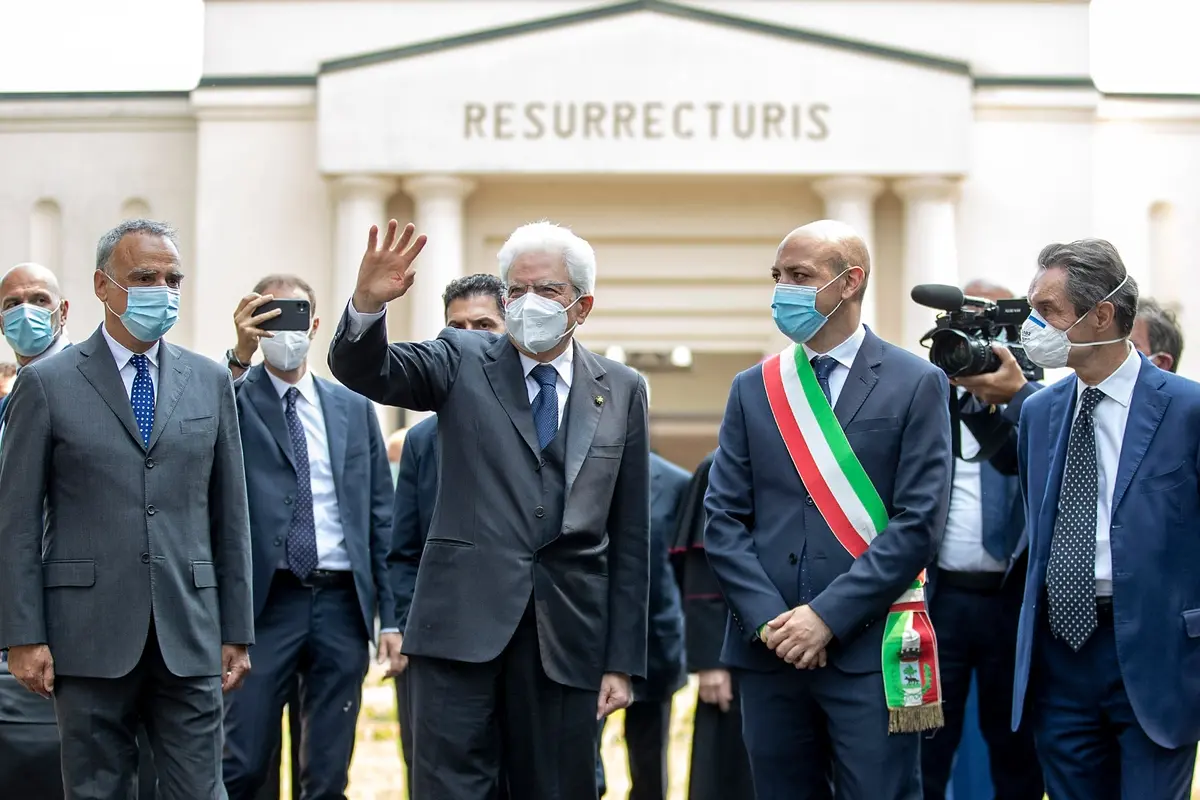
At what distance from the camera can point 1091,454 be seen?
5.20m

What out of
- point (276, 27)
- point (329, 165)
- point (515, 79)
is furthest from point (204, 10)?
point (515, 79)

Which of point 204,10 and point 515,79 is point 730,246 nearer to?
point 515,79

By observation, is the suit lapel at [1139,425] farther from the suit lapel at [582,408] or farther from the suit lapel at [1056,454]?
the suit lapel at [582,408]

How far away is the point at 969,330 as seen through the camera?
5.87m

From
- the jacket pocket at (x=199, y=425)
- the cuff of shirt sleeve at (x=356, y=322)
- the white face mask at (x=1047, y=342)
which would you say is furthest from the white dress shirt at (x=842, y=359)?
the jacket pocket at (x=199, y=425)

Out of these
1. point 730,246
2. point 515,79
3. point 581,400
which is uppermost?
point 515,79

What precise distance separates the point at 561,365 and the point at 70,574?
1.77 meters

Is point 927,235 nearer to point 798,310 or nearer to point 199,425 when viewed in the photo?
point 798,310

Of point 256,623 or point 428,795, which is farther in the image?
point 256,623

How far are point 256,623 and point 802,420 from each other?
2576mm

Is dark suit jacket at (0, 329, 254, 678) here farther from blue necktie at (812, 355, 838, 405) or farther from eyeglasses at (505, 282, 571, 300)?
blue necktie at (812, 355, 838, 405)

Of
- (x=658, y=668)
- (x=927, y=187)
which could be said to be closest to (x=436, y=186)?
(x=927, y=187)

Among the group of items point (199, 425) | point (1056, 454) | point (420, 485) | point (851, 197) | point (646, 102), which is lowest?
point (420, 485)

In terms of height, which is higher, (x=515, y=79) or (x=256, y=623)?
(x=515, y=79)
